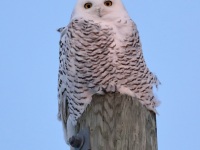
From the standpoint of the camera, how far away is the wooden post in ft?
5.82

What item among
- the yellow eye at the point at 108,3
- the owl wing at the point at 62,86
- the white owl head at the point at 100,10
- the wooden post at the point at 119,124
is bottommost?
the wooden post at the point at 119,124

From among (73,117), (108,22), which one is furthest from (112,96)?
(108,22)

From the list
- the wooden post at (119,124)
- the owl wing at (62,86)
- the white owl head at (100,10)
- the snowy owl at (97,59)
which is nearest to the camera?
the wooden post at (119,124)

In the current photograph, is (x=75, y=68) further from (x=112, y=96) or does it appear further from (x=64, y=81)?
(x=112, y=96)

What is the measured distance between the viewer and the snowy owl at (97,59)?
251 centimetres

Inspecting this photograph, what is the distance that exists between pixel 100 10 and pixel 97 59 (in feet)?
1.65

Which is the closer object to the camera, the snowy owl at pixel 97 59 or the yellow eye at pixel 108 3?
the snowy owl at pixel 97 59

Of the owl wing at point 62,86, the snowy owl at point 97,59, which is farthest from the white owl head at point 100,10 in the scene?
the owl wing at point 62,86

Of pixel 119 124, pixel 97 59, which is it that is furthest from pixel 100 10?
pixel 119 124

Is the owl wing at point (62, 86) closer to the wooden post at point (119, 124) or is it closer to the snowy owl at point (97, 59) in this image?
the snowy owl at point (97, 59)

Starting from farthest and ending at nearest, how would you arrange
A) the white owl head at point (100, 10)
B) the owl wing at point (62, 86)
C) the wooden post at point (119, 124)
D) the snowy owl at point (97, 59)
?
1. the white owl head at point (100, 10)
2. the owl wing at point (62, 86)
3. the snowy owl at point (97, 59)
4. the wooden post at point (119, 124)

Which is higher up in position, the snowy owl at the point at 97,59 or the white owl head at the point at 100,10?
the white owl head at the point at 100,10

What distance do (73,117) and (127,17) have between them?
94cm

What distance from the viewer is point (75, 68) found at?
275 cm
